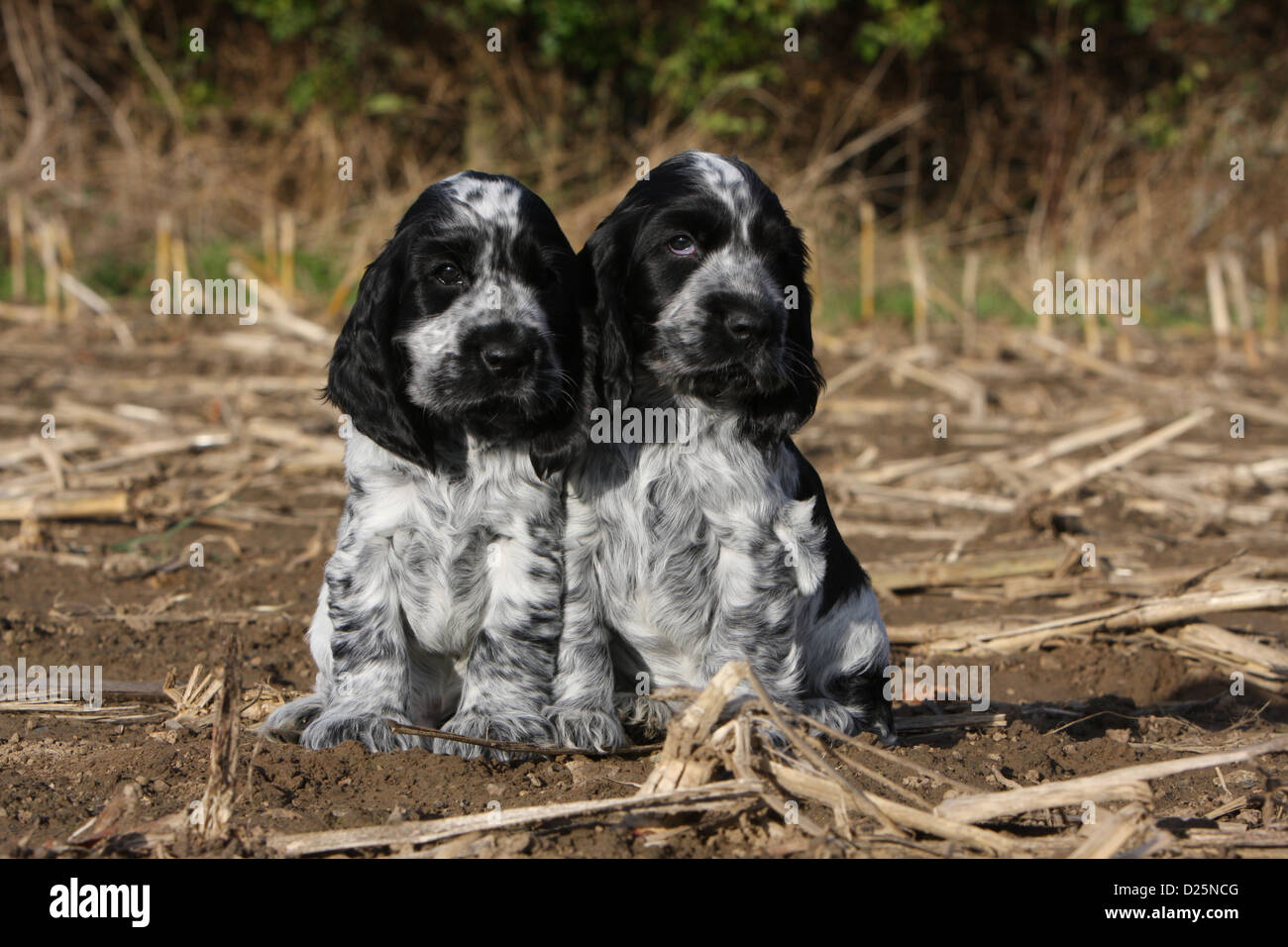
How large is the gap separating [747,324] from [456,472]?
1052 mm

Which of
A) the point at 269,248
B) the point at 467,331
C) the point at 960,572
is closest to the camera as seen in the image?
the point at 467,331

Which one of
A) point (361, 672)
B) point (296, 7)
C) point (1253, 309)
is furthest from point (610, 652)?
point (296, 7)

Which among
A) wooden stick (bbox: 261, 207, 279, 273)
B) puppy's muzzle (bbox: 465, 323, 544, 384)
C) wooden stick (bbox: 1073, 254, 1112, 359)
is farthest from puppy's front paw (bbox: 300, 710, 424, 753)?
wooden stick (bbox: 261, 207, 279, 273)

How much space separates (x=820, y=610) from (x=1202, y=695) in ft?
6.64

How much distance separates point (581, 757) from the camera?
429cm

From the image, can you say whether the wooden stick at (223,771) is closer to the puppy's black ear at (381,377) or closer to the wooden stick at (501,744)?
the wooden stick at (501,744)

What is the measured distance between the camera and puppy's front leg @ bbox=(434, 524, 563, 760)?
4328 mm

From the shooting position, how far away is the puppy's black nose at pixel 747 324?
4242mm

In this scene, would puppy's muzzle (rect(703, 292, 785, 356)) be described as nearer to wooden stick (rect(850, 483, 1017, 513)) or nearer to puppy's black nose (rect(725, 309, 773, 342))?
puppy's black nose (rect(725, 309, 773, 342))

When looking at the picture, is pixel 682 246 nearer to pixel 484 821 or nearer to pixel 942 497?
pixel 484 821

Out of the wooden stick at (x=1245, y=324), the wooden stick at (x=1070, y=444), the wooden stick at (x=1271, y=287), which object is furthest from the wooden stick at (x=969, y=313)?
the wooden stick at (x=1070, y=444)

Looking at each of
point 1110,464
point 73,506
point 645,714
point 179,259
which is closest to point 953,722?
point 645,714

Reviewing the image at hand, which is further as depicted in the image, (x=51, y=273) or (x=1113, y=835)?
(x=51, y=273)

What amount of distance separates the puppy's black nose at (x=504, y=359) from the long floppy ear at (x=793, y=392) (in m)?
0.80
